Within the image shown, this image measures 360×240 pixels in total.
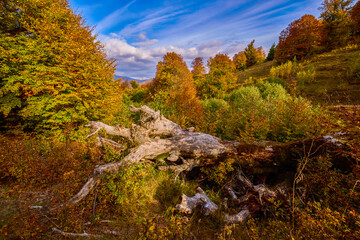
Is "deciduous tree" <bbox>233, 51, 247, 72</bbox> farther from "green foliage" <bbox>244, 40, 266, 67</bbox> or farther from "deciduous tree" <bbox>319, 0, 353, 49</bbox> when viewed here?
"deciduous tree" <bbox>319, 0, 353, 49</bbox>

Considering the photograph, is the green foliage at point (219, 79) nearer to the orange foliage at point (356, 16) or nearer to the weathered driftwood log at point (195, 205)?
the weathered driftwood log at point (195, 205)

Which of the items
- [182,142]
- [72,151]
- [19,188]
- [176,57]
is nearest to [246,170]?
[182,142]

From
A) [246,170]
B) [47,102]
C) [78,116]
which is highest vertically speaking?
[47,102]

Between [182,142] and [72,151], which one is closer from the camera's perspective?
[182,142]

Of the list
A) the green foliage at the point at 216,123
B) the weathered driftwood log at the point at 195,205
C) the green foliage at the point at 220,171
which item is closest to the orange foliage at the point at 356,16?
the green foliage at the point at 216,123

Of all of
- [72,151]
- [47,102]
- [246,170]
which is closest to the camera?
[246,170]

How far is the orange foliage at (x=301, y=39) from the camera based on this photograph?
31.5m

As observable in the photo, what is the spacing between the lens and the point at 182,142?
221 inches

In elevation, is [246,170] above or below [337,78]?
below

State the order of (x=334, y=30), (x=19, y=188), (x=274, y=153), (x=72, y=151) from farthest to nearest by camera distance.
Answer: (x=334, y=30), (x=72, y=151), (x=274, y=153), (x=19, y=188)

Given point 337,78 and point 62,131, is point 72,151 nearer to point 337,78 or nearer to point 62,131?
point 62,131

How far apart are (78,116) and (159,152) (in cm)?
573

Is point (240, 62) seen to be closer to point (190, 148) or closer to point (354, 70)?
point (354, 70)

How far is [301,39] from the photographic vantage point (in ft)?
107
